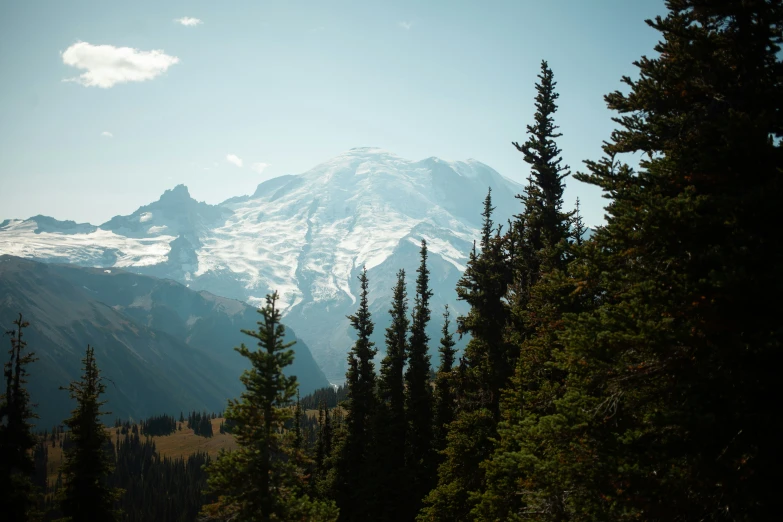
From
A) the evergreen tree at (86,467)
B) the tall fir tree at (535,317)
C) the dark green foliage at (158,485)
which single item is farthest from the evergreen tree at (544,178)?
the dark green foliage at (158,485)

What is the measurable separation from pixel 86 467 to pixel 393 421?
74.2 feet

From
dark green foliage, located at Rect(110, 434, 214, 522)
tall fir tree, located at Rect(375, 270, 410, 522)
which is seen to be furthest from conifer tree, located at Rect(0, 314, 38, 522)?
dark green foliage, located at Rect(110, 434, 214, 522)

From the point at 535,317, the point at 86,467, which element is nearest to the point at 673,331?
the point at 535,317

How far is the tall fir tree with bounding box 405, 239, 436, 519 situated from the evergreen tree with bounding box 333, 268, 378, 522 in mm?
3444

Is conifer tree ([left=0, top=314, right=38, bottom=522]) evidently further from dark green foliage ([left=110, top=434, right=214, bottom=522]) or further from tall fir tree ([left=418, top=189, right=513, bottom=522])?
dark green foliage ([left=110, top=434, right=214, bottom=522])

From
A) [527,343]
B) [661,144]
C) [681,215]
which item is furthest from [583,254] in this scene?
[527,343]

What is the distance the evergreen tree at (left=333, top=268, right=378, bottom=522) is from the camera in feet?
133

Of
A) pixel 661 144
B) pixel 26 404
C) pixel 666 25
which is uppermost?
pixel 666 25

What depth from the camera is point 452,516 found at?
2594 centimetres

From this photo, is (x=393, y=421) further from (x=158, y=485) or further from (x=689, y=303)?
(x=158, y=485)

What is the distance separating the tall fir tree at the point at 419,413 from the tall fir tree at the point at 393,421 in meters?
0.81

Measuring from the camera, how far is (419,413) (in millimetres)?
44656

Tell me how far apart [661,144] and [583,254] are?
3.05m

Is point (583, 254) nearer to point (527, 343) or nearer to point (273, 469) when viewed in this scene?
point (527, 343)
